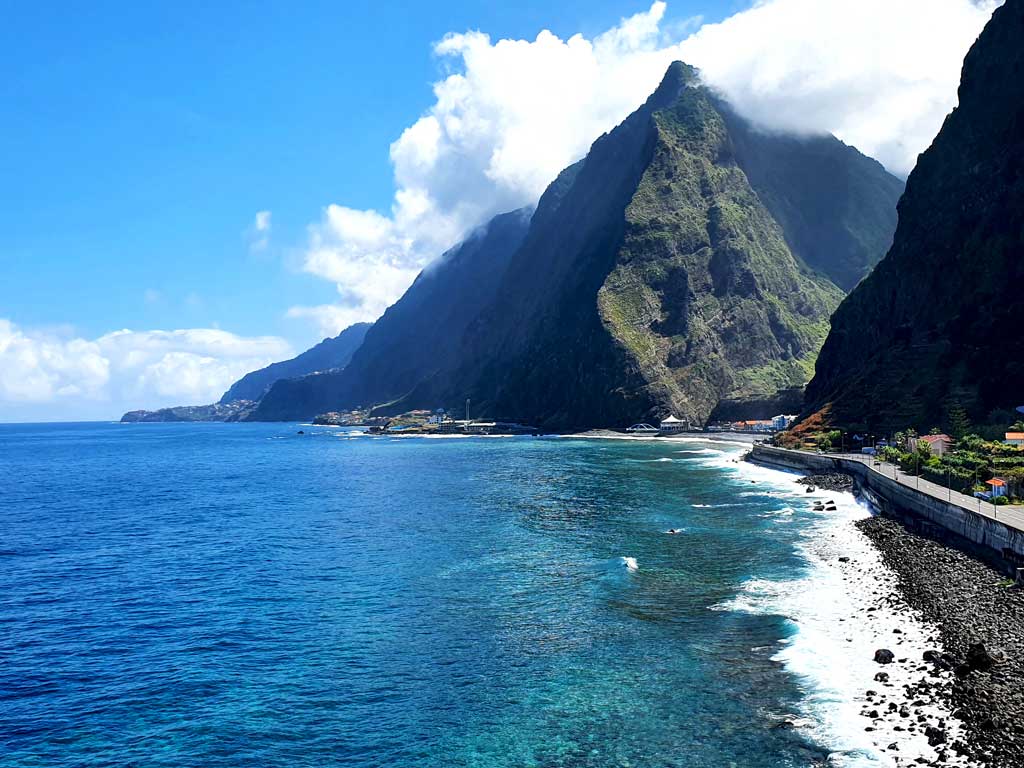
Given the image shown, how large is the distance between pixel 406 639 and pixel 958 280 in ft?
404

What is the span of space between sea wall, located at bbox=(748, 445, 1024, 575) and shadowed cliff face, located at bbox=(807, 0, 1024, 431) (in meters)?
26.1

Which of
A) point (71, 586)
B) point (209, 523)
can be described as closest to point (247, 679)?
point (71, 586)

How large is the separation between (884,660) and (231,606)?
38.7 m

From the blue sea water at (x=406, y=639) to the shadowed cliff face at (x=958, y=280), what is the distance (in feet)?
156

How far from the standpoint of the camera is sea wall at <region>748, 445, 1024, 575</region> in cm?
4672

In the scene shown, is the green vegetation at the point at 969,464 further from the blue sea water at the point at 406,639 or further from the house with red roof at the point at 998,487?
the blue sea water at the point at 406,639

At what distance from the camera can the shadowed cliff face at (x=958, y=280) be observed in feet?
361

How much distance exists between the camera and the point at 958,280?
12462 centimetres

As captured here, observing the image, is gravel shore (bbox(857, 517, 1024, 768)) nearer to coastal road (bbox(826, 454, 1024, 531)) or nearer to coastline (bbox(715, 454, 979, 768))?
coastline (bbox(715, 454, 979, 768))

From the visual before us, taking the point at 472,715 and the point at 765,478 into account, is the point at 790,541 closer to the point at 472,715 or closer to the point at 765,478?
the point at 472,715

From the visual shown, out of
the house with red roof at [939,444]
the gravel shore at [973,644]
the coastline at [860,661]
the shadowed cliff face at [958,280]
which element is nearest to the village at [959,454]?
the house with red roof at [939,444]

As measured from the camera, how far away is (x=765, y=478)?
4414 inches

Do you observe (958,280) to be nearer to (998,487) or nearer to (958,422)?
(958,422)

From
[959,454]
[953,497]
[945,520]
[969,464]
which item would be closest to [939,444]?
[959,454]
